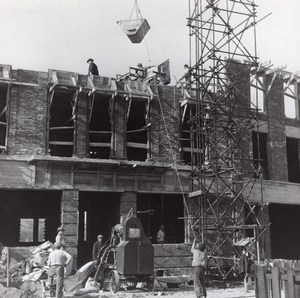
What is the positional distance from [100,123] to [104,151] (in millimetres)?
1459

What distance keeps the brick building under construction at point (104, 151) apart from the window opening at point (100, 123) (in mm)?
49

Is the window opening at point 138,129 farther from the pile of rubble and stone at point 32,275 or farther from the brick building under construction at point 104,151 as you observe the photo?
the pile of rubble and stone at point 32,275

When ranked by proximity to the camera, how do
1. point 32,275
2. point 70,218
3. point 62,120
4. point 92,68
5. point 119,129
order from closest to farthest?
1. point 32,275
2. point 70,218
3. point 119,129
4. point 92,68
5. point 62,120

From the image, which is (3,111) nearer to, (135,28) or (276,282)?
(135,28)

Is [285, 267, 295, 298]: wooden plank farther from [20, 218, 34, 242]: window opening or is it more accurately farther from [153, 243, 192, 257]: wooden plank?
[20, 218, 34, 242]: window opening

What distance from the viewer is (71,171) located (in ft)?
65.8

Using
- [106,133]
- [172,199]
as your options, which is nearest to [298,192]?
[172,199]

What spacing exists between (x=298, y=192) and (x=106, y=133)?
1164 centimetres

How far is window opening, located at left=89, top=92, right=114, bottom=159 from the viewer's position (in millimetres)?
21086

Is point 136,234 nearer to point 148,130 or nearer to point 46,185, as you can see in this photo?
point 46,185

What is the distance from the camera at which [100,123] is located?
2380cm

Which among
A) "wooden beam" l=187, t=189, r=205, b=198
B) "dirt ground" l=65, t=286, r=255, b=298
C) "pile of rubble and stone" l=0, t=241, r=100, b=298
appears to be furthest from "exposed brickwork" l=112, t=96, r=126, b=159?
"dirt ground" l=65, t=286, r=255, b=298

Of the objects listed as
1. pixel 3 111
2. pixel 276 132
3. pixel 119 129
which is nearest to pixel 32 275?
pixel 3 111

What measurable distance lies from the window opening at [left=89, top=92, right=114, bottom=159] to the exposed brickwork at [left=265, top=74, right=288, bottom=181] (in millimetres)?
8997
